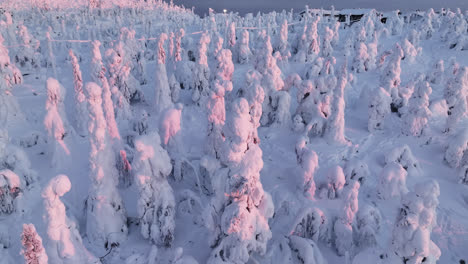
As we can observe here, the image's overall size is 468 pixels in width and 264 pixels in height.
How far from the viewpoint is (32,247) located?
537 cm

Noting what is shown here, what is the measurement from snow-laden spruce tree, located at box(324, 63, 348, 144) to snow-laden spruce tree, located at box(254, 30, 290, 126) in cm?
265

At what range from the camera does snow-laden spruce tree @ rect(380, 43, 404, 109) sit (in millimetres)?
18141

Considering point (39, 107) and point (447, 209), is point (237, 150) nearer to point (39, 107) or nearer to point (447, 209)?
point (447, 209)

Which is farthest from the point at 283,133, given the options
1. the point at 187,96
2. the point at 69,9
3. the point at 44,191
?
the point at 69,9

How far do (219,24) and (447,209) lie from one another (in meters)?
46.8

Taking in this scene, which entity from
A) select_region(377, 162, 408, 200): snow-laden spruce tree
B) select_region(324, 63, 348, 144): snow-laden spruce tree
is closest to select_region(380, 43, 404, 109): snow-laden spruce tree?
select_region(324, 63, 348, 144): snow-laden spruce tree

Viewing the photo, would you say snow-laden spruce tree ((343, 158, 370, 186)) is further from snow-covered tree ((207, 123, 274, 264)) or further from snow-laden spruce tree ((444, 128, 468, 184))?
snow-covered tree ((207, 123, 274, 264))

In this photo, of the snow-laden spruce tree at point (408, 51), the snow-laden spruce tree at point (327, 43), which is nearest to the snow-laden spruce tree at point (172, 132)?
the snow-laden spruce tree at point (327, 43)

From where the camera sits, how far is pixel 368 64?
2612 cm

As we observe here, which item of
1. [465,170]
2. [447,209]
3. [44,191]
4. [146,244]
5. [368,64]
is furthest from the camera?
[368,64]

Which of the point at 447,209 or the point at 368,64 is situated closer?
the point at 447,209

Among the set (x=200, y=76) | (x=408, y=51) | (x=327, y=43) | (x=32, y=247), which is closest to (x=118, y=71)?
(x=200, y=76)

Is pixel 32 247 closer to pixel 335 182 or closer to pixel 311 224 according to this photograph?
pixel 311 224

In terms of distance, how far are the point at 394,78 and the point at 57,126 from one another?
19.8m
